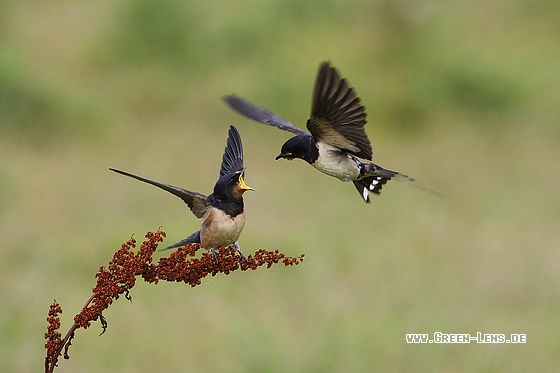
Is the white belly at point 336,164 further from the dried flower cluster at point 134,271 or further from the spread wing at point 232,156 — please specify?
the spread wing at point 232,156

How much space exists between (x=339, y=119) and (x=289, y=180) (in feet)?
32.3

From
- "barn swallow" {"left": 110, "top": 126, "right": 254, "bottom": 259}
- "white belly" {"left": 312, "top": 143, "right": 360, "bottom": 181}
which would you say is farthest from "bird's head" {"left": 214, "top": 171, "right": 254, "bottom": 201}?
"white belly" {"left": 312, "top": 143, "right": 360, "bottom": 181}

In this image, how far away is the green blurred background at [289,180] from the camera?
801cm

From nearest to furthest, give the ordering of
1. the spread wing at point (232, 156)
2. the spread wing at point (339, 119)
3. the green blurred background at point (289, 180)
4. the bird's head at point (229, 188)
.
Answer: the spread wing at point (339, 119) < the bird's head at point (229, 188) < the spread wing at point (232, 156) < the green blurred background at point (289, 180)

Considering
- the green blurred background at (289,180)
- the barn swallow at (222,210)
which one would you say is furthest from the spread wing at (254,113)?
the green blurred background at (289,180)

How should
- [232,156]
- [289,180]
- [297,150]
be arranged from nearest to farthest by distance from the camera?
[297,150] < [232,156] < [289,180]

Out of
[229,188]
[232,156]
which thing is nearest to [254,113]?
[232,156]

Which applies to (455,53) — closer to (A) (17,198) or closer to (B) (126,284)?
(A) (17,198)

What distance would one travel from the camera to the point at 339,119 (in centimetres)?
309

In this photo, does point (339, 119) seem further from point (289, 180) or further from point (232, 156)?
point (289, 180)

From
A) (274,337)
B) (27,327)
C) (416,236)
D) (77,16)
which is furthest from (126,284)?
(77,16)

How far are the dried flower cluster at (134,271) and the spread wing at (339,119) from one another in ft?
1.54

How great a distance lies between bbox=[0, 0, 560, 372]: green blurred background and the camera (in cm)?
801

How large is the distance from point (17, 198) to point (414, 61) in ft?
27.5
